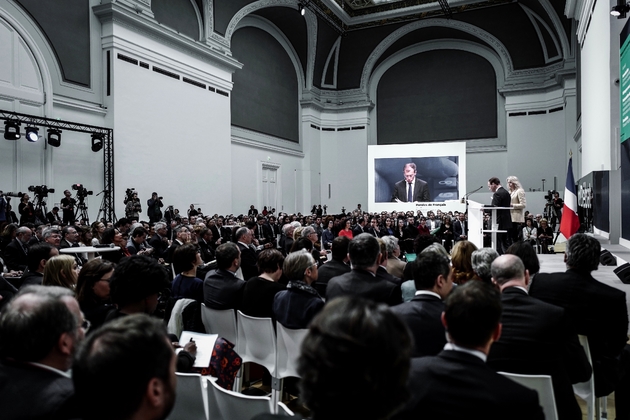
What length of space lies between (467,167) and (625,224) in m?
14.0

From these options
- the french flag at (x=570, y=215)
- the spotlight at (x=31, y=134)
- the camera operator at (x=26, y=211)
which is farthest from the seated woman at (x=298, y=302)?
the spotlight at (x=31, y=134)

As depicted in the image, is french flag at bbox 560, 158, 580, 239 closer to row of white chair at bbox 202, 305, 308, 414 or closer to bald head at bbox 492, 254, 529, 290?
bald head at bbox 492, 254, 529, 290

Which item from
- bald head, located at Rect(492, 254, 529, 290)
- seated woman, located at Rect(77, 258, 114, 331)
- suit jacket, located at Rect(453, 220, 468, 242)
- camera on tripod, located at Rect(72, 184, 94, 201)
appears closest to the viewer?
bald head, located at Rect(492, 254, 529, 290)

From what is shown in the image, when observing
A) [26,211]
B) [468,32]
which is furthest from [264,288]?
[468,32]

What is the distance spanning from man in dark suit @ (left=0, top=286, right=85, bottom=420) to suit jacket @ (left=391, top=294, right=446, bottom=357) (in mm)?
1342

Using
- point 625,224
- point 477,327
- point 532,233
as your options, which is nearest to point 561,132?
point 532,233

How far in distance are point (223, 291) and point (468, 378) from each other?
238 centimetres

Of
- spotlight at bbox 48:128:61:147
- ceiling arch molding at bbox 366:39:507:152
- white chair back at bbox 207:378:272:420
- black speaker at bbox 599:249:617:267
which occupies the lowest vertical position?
white chair back at bbox 207:378:272:420

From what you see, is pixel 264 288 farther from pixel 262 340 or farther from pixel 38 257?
pixel 38 257

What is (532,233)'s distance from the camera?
34.3 feet

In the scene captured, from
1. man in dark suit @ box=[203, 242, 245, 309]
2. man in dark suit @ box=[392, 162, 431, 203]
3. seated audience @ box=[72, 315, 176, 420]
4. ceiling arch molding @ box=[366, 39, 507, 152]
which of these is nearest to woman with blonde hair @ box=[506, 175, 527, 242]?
man in dark suit @ box=[203, 242, 245, 309]

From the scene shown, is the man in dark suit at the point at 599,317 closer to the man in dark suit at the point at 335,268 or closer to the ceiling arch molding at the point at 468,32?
the man in dark suit at the point at 335,268

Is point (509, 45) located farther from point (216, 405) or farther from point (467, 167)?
point (216, 405)

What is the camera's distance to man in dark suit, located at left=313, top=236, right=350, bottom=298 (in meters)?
3.89
